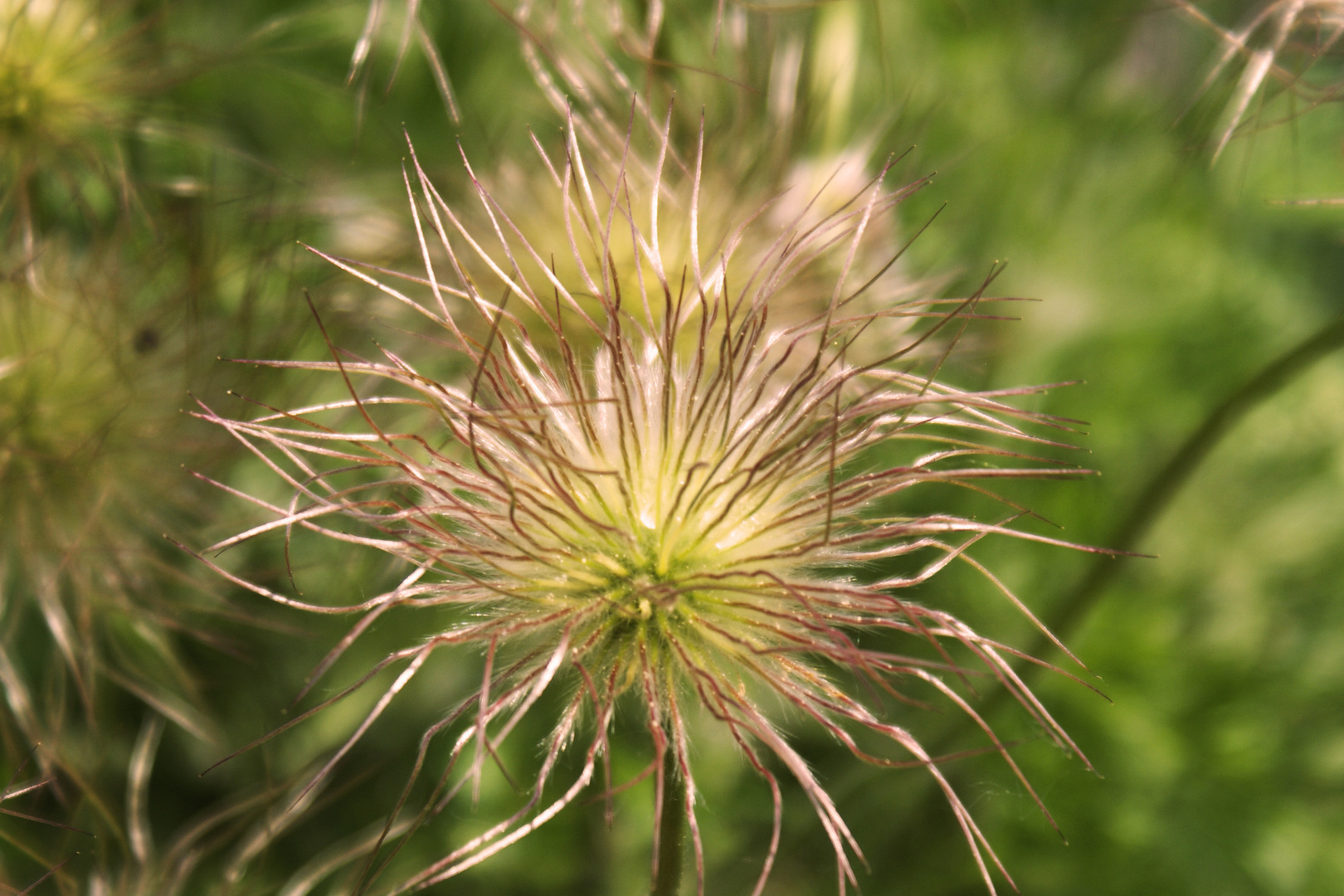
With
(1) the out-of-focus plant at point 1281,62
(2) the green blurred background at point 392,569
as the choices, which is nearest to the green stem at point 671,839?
(2) the green blurred background at point 392,569

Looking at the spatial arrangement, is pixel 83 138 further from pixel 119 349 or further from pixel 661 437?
pixel 661 437

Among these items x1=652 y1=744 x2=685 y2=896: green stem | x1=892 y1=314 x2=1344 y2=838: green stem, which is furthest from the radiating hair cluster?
x1=892 y1=314 x2=1344 y2=838: green stem

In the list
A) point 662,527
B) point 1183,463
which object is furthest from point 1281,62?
point 662,527

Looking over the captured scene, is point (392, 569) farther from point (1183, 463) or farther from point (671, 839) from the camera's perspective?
point (1183, 463)

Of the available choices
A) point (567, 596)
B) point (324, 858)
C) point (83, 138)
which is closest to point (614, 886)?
point (324, 858)

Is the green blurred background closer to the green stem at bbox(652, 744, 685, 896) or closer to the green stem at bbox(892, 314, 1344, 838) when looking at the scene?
the green stem at bbox(892, 314, 1344, 838)

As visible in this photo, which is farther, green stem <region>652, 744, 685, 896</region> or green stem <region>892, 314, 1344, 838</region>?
green stem <region>892, 314, 1344, 838</region>

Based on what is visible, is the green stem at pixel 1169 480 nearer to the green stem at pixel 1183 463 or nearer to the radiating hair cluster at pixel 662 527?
the green stem at pixel 1183 463
